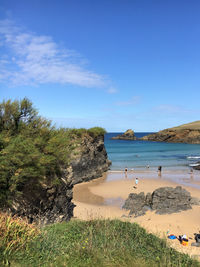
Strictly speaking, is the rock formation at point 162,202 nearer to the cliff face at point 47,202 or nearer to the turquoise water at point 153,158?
the cliff face at point 47,202

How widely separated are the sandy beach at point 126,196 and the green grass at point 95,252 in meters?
1.04

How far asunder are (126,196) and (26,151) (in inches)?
573

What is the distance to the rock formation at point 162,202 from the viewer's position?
16427mm

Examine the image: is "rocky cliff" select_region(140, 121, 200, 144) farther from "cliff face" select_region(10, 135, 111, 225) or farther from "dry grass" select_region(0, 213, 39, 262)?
"dry grass" select_region(0, 213, 39, 262)

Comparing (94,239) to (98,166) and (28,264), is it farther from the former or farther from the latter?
(98,166)

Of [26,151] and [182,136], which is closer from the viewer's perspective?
[26,151]

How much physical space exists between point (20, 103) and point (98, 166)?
73.5 ft

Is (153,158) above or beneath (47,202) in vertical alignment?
beneath

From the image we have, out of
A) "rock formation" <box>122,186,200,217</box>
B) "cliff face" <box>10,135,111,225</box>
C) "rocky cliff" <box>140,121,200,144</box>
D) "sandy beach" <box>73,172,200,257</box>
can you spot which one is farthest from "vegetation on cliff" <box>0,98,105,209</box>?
"rocky cliff" <box>140,121,200,144</box>

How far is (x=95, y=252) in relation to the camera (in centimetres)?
581

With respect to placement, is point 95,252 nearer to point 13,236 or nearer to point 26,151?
point 13,236

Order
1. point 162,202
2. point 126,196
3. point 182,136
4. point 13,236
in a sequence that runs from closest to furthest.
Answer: point 13,236 → point 162,202 → point 126,196 → point 182,136

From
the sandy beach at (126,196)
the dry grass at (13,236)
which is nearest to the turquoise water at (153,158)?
the sandy beach at (126,196)

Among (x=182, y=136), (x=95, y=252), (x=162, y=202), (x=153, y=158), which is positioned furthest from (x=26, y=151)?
(x=182, y=136)
